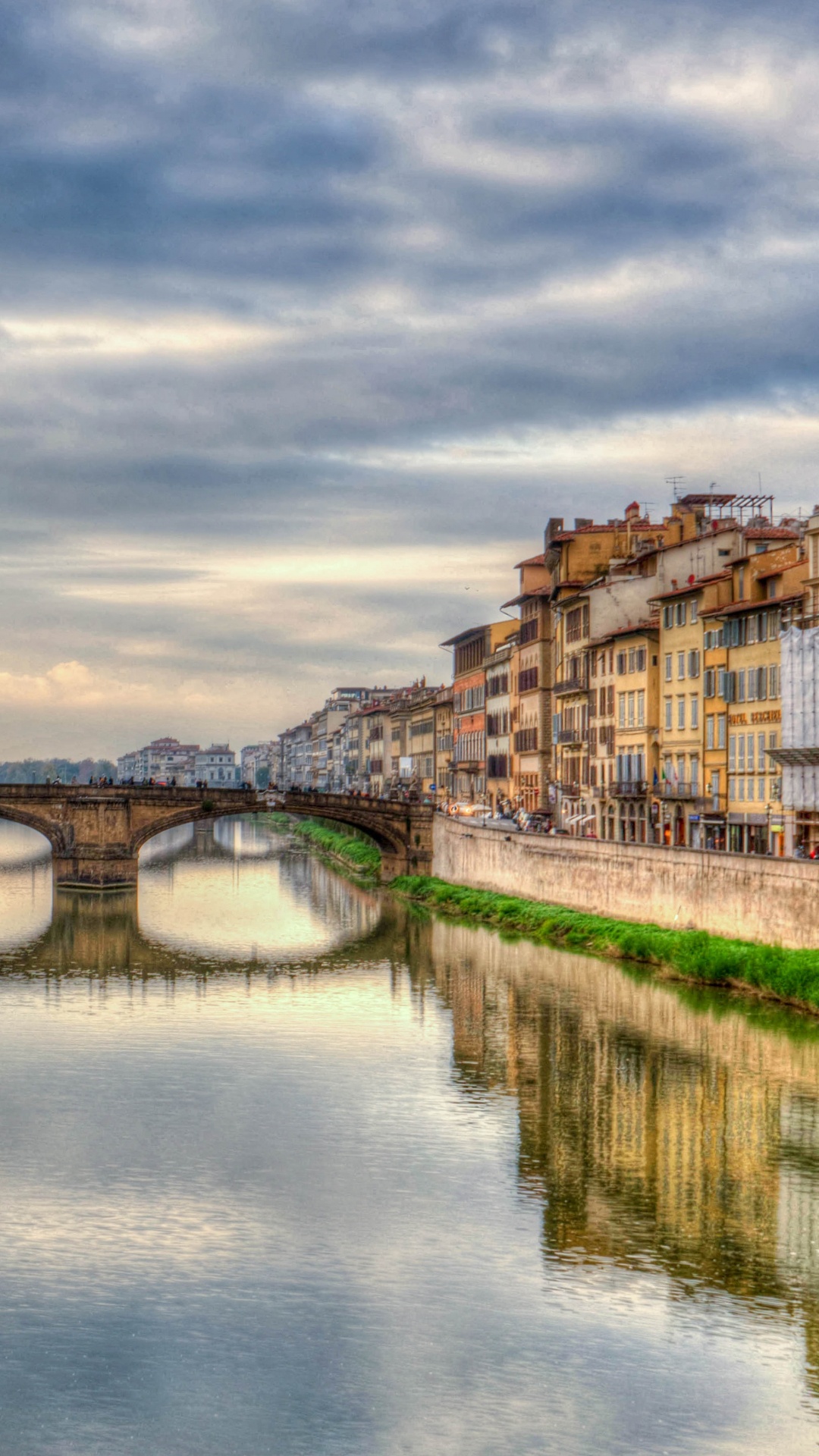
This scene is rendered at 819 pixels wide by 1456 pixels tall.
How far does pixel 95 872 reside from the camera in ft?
277

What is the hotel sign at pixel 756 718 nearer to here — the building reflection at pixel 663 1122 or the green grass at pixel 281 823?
the building reflection at pixel 663 1122

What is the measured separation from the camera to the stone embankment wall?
4266 cm

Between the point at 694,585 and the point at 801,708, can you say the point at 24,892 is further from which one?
the point at 801,708

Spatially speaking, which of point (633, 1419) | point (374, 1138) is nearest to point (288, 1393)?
point (633, 1419)

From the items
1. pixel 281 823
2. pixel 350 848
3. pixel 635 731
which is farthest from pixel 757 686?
pixel 281 823

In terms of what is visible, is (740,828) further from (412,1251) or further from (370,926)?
(412,1251)

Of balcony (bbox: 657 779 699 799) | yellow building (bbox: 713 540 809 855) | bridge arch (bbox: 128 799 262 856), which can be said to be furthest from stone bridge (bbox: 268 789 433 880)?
yellow building (bbox: 713 540 809 855)

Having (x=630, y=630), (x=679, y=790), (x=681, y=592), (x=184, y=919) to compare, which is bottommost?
(x=184, y=919)

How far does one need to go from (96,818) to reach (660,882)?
39.4 m

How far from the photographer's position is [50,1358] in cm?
1984

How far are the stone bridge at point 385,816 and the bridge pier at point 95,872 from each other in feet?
25.3

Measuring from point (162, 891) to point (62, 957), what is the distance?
104 feet

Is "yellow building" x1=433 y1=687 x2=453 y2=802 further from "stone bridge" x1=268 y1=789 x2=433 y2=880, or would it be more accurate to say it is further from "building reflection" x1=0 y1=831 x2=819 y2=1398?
"building reflection" x1=0 y1=831 x2=819 y2=1398

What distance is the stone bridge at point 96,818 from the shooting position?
84.3m
